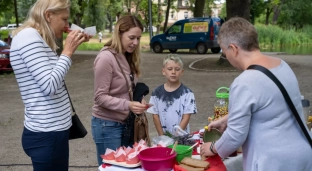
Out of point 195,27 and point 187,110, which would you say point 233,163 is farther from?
point 195,27

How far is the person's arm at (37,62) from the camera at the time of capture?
2.30 metres

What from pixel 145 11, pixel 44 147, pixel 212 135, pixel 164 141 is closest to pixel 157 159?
pixel 164 141

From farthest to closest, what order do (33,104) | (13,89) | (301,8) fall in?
(301,8) < (13,89) < (33,104)

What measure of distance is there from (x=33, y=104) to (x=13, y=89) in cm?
921

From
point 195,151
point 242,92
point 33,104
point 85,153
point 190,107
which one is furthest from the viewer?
point 85,153

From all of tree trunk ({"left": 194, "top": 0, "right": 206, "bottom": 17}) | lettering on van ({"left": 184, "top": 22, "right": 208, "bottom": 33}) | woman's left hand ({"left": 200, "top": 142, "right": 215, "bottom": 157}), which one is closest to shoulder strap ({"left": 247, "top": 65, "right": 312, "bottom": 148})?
woman's left hand ({"left": 200, "top": 142, "right": 215, "bottom": 157})

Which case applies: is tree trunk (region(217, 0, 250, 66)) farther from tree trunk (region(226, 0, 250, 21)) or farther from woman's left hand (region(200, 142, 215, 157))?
woman's left hand (region(200, 142, 215, 157))

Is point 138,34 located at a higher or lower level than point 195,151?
higher

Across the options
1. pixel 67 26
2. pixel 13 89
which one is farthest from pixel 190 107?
pixel 13 89

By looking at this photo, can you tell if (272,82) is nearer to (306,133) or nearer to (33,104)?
(306,133)

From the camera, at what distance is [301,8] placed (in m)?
37.5

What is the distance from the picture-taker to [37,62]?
2.31m

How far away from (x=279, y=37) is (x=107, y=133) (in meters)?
25.5

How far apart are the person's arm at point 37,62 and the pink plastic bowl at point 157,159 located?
0.70 m
